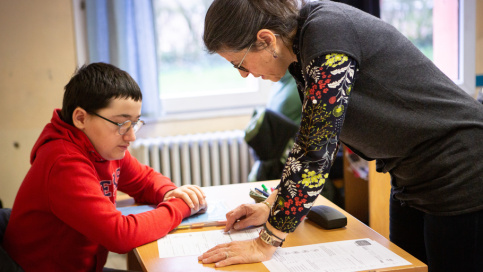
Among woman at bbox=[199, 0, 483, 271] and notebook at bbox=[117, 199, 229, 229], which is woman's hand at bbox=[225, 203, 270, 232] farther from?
woman at bbox=[199, 0, 483, 271]

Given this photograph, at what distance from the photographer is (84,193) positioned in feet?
4.19

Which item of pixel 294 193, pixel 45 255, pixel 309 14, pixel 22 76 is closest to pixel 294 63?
pixel 309 14

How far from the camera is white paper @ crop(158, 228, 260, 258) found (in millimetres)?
1241

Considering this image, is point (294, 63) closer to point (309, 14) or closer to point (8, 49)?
point (309, 14)

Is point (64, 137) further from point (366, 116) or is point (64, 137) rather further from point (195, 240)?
point (366, 116)

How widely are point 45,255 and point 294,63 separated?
83 cm

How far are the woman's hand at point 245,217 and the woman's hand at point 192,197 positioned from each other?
139 millimetres

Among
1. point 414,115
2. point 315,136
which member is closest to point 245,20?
point 315,136

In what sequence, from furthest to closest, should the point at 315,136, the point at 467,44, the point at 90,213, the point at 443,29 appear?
the point at 443,29 < the point at 467,44 < the point at 90,213 < the point at 315,136

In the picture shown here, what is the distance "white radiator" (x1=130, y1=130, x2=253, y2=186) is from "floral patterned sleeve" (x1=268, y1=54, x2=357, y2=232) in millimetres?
2164

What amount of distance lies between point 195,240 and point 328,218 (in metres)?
0.35

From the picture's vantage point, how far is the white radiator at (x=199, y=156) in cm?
323

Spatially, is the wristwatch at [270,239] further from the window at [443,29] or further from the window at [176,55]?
the window at [443,29]

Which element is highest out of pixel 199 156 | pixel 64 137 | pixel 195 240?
pixel 64 137
